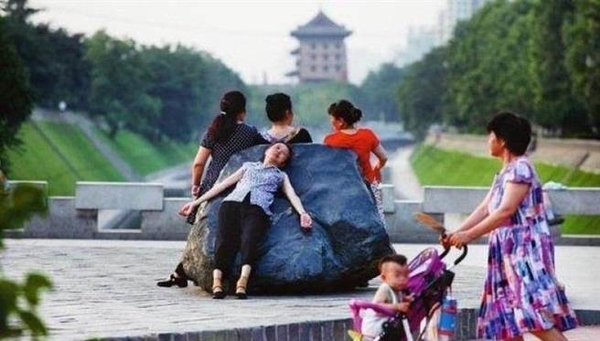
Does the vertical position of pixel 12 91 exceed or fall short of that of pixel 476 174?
it exceeds it

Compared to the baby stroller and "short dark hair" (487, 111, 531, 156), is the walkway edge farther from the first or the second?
"short dark hair" (487, 111, 531, 156)

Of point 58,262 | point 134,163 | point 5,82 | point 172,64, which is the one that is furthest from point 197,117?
point 58,262

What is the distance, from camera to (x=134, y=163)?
308 ft

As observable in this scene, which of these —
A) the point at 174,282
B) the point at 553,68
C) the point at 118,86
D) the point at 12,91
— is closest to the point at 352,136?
the point at 174,282

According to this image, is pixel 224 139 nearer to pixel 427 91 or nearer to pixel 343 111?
pixel 343 111

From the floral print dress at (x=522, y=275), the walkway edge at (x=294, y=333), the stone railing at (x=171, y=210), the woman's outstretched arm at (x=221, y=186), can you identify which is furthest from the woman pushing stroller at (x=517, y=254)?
the stone railing at (x=171, y=210)

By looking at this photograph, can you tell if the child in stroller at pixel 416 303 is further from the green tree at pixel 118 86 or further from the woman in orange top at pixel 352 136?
the green tree at pixel 118 86

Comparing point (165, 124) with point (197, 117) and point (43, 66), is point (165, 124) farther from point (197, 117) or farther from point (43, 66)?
point (43, 66)

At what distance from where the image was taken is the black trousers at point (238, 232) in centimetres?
1207

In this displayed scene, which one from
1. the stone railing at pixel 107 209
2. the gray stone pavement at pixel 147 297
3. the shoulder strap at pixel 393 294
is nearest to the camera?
the shoulder strap at pixel 393 294

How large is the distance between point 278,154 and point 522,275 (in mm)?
4129

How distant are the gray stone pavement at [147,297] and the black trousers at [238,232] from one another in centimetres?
31

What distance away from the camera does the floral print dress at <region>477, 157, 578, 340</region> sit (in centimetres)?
858

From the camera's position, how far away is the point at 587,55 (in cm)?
5606
